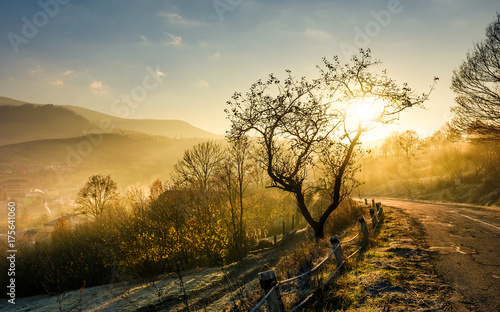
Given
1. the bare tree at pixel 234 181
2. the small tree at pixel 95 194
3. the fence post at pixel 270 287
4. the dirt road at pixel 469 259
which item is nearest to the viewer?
the fence post at pixel 270 287

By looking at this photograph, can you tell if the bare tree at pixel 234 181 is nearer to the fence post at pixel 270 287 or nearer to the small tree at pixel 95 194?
the fence post at pixel 270 287

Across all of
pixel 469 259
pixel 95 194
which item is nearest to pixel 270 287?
pixel 469 259

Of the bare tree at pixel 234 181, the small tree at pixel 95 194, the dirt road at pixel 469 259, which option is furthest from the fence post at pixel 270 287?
the small tree at pixel 95 194

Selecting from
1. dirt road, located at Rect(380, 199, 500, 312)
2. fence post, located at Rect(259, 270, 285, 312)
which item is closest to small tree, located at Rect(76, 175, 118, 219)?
fence post, located at Rect(259, 270, 285, 312)

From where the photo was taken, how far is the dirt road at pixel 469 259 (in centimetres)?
504

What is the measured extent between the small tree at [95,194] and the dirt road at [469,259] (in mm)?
52683

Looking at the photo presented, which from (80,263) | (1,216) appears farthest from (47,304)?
(1,216)

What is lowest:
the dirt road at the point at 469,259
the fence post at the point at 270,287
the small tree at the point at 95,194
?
the dirt road at the point at 469,259

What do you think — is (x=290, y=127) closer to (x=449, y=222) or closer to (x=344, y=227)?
(x=344, y=227)

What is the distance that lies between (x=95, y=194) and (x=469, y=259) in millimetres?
57661

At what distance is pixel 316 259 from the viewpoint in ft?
31.3

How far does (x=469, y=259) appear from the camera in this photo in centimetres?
725

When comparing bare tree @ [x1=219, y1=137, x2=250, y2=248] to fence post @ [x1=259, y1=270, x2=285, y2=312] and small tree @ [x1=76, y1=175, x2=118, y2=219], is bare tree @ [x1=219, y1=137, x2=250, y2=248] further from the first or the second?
small tree @ [x1=76, y1=175, x2=118, y2=219]

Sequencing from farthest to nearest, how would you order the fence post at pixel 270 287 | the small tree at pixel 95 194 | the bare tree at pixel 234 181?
the small tree at pixel 95 194 → the bare tree at pixel 234 181 → the fence post at pixel 270 287
